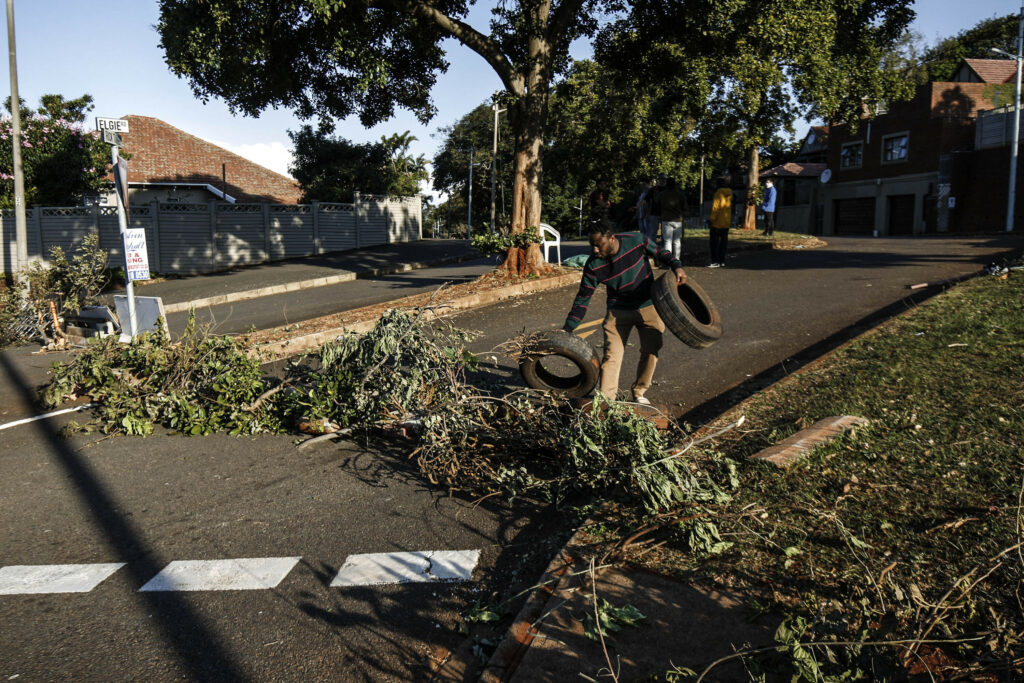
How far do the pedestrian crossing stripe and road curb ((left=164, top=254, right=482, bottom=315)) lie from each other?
11.2 meters

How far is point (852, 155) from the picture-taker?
44.0 m

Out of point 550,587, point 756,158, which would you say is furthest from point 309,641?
point 756,158

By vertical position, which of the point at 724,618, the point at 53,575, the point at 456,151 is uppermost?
the point at 456,151

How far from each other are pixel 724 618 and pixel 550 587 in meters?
0.81

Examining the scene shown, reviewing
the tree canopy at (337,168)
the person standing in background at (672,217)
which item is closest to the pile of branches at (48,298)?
the person standing in background at (672,217)

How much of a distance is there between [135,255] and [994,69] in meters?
50.2

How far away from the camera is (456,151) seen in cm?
5869

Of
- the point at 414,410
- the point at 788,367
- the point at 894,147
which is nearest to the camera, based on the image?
the point at 414,410

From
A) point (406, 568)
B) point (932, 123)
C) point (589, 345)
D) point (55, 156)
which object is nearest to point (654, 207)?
point (589, 345)

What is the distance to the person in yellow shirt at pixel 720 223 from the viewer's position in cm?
1507

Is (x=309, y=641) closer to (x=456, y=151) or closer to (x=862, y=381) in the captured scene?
(x=862, y=381)

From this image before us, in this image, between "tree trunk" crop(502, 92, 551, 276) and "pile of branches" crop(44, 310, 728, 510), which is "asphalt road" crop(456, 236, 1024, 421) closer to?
"tree trunk" crop(502, 92, 551, 276)

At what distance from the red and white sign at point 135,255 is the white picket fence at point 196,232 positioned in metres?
14.2

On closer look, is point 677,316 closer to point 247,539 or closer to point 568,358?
point 568,358
